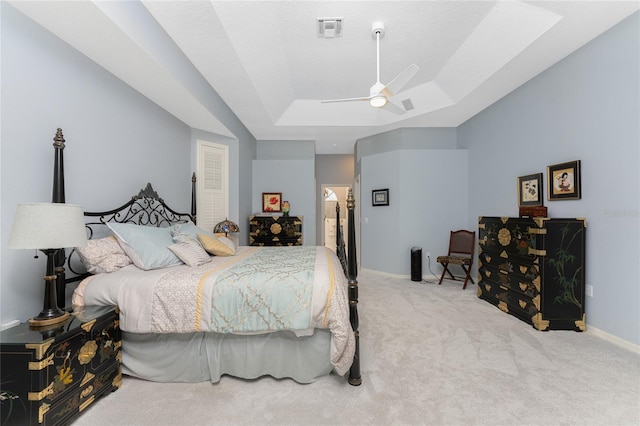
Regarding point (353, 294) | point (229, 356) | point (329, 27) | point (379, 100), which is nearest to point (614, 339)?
point (353, 294)

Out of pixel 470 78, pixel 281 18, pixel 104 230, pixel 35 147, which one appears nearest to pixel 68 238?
pixel 35 147

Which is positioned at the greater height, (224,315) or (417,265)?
(224,315)

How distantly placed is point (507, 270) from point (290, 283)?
2.85 metres

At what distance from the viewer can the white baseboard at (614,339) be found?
2232mm

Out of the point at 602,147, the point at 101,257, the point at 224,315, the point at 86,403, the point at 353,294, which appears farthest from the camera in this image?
the point at 602,147

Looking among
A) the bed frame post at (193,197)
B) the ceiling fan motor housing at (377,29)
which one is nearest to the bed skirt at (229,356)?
the bed frame post at (193,197)

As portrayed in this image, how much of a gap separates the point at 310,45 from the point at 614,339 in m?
4.20

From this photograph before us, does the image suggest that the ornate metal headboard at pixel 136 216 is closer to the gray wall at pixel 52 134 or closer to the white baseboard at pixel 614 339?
the gray wall at pixel 52 134

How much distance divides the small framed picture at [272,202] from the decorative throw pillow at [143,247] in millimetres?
3263

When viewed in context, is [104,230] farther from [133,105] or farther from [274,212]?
[274,212]

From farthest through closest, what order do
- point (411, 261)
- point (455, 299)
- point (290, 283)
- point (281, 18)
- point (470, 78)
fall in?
point (411, 261), point (455, 299), point (470, 78), point (281, 18), point (290, 283)

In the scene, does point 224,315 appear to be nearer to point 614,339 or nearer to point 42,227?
point 42,227

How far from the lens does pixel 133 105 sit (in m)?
2.77

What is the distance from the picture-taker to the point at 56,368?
4.50 feet
